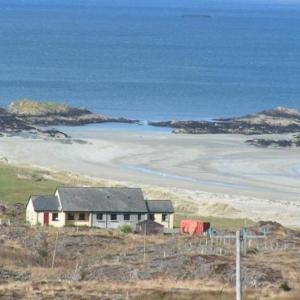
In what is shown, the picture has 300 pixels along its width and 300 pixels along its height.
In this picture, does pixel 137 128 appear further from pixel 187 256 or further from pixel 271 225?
pixel 187 256

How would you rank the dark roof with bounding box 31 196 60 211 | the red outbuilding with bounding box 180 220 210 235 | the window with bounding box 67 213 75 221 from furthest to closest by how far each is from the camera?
the window with bounding box 67 213 75 221, the dark roof with bounding box 31 196 60 211, the red outbuilding with bounding box 180 220 210 235

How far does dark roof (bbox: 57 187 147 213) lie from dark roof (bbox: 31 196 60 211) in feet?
1.13

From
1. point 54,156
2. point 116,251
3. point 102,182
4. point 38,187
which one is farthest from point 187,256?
point 54,156

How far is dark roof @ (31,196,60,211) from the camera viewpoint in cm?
5453

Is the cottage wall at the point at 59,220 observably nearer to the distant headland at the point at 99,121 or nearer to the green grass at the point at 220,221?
the green grass at the point at 220,221

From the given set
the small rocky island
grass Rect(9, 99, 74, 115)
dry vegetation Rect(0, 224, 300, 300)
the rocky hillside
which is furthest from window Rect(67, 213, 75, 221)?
grass Rect(9, 99, 74, 115)

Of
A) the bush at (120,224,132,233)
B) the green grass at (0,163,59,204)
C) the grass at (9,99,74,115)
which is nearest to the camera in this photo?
the bush at (120,224,132,233)

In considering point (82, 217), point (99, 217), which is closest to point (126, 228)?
point (99, 217)

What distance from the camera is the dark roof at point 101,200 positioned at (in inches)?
2165

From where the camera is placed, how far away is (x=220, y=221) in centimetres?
6016

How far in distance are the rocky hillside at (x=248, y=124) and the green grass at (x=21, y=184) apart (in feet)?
93.0

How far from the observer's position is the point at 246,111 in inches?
4582

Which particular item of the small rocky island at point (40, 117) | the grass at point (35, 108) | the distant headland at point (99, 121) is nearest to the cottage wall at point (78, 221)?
the distant headland at point (99, 121)

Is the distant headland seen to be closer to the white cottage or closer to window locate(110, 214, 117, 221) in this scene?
the white cottage
